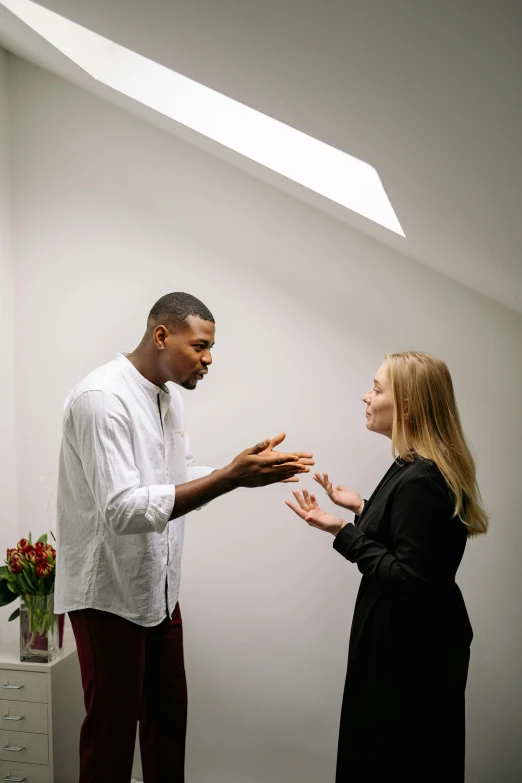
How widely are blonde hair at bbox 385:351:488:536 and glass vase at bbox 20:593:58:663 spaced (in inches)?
58.2

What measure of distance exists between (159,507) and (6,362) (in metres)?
1.55

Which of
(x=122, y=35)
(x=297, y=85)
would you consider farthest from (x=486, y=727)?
(x=122, y=35)

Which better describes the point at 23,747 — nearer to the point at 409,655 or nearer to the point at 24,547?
the point at 24,547

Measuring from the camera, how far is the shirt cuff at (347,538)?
1.84m

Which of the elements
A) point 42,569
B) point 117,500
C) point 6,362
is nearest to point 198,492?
point 117,500

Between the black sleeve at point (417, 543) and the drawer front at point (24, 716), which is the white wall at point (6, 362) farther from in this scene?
the black sleeve at point (417, 543)

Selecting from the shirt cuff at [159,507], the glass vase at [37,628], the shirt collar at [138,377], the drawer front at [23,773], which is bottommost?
the drawer front at [23,773]

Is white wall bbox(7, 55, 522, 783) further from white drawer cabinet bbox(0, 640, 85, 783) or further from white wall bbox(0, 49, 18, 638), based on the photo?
white drawer cabinet bbox(0, 640, 85, 783)

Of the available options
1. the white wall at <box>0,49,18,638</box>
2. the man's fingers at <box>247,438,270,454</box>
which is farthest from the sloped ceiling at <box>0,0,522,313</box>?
the white wall at <box>0,49,18,638</box>

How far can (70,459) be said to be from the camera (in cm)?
207

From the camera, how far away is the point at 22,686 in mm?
2637

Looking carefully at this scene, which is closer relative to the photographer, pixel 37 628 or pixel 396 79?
pixel 396 79

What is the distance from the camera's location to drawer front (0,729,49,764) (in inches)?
104

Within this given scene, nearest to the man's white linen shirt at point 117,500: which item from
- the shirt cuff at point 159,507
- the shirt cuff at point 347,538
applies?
the shirt cuff at point 159,507
